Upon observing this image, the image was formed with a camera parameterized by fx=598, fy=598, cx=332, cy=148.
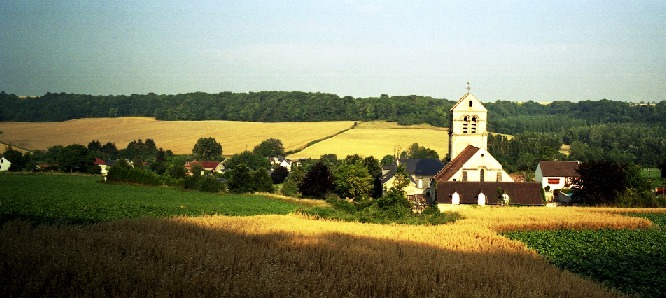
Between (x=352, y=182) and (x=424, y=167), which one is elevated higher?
(x=424, y=167)

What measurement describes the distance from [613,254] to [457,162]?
33453mm

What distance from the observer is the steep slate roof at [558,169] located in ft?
241

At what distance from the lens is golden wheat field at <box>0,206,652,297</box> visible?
10.5 metres

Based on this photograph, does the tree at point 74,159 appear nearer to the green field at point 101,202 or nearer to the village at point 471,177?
the village at point 471,177

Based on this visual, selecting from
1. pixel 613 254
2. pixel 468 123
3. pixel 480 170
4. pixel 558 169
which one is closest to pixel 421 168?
pixel 468 123

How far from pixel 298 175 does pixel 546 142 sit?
6475cm

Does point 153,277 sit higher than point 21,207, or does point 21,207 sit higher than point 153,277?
point 153,277

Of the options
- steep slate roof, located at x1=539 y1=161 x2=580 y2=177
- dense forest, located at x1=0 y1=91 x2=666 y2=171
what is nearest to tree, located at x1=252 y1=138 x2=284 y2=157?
dense forest, located at x1=0 y1=91 x2=666 y2=171

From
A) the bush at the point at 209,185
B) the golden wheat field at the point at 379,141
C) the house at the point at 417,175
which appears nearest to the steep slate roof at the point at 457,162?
the house at the point at 417,175

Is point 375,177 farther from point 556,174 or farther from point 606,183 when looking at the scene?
point 606,183

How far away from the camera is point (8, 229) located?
15383mm

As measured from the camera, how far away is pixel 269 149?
116312mm

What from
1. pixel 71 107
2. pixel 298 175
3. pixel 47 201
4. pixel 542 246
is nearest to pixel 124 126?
pixel 71 107

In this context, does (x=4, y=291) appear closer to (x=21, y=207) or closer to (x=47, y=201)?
(x=21, y=207)
